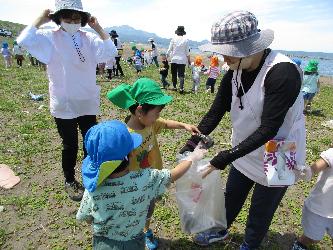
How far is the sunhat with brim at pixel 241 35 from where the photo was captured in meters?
2.22

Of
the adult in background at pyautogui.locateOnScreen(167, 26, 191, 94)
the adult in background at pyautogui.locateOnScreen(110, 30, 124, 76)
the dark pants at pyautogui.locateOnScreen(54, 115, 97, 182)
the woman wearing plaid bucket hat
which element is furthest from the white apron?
the adult in background at pyautogui.locateOnScreen(110, 30, 124, 76)

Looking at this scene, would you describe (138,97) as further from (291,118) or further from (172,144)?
(172,144)

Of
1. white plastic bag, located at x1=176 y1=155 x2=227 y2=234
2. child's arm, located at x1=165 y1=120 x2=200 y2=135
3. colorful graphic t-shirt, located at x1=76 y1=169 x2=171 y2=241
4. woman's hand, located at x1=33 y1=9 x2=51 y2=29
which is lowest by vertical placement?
white plastic bag, located at x1=176 y1=155 x2=227 y2=234

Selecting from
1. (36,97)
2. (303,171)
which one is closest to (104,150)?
(303,171)

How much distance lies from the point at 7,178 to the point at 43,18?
8.53 feet

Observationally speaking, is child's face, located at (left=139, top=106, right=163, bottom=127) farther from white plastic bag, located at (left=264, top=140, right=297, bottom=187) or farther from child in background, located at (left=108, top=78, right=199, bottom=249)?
white plastic bag, located at (left=264, top=140, right=297, bottom=187)

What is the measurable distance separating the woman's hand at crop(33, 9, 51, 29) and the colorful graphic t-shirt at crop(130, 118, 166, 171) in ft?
5.50

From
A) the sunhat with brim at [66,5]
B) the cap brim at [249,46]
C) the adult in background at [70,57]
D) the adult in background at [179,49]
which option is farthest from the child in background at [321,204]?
the adult in background at [179,49]

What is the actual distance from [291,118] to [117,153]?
1344 mm

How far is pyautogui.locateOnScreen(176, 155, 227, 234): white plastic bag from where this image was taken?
305 cm

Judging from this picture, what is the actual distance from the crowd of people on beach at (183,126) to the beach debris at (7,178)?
155 cm

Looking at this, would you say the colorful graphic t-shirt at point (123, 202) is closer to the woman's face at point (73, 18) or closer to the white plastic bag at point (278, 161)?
the white plastic bag at point (278, 161)

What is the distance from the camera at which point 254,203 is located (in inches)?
115

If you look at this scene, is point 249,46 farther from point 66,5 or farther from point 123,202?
point 66,5
